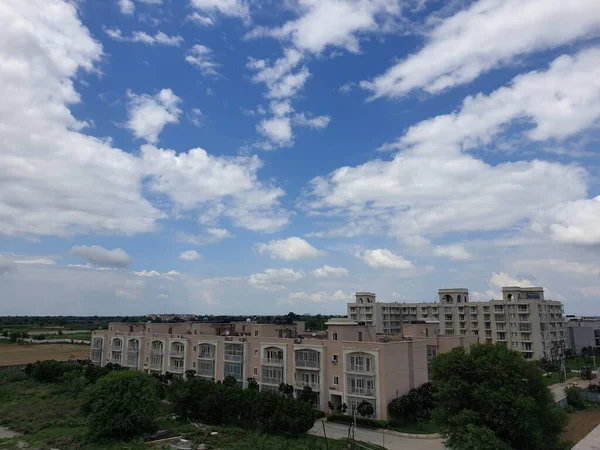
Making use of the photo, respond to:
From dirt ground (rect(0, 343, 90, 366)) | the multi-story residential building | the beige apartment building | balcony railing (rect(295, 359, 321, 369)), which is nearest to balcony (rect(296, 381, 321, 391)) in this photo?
balcony railing (rect(295, 359, 321, 369))

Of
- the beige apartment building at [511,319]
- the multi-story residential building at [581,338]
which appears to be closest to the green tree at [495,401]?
the beige apartment building at [511,319]

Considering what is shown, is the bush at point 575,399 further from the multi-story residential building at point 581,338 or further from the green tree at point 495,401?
the multi-story residential building at point 581,338

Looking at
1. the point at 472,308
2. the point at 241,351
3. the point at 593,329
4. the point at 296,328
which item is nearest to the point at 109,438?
the point at 241,351

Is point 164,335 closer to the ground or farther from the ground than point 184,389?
farther from the ground

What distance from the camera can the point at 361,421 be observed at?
125ft

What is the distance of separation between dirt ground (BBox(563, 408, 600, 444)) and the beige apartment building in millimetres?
26195

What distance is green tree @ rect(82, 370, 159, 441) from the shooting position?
36.7 metres

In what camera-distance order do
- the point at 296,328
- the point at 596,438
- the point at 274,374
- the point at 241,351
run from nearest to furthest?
the point at 596,438
the point at 274,374
the point at 241,351
the point at 296,328

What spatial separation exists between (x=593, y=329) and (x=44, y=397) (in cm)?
10637

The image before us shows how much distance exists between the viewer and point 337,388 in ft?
137

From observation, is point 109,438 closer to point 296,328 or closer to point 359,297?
point 296,328

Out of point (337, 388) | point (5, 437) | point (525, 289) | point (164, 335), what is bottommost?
point (5, 437)

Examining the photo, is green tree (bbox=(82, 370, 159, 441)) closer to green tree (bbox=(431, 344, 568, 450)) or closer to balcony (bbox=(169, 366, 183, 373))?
balcony (bbox=(169, 366, 183, 373))

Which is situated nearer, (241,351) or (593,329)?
(241,351)
